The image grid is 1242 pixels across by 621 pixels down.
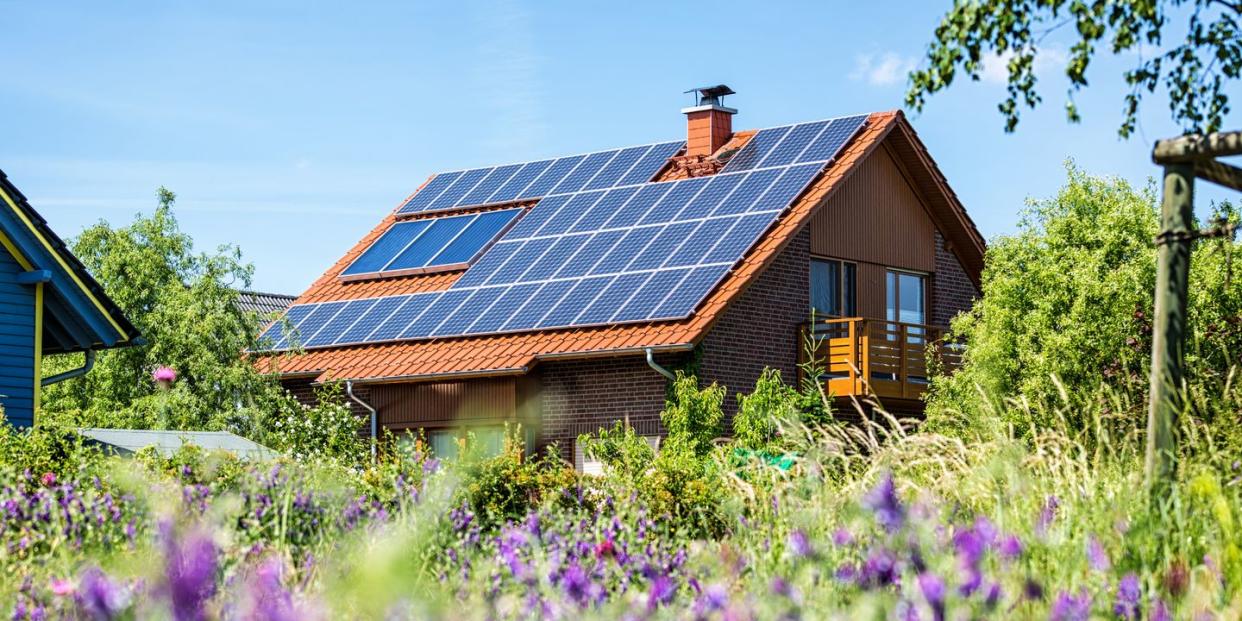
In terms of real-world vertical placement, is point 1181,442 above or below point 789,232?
below

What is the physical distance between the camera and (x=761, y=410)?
22.1 meters

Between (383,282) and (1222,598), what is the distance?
22686mm

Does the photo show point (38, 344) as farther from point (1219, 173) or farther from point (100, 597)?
point (100, 597)

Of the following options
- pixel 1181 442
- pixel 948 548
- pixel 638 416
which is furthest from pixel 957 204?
pixel 948 548

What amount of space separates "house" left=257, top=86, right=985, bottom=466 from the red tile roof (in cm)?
4

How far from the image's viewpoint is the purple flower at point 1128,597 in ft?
22.5

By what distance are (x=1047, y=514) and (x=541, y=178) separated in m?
22.3

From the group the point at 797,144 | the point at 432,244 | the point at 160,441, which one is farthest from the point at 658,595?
the point at 432,244

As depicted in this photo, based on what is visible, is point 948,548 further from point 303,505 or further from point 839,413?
point 839,413

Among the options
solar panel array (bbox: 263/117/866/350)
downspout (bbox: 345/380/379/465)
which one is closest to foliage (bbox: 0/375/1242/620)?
solar panel array (bbox: 263/117/866/350)

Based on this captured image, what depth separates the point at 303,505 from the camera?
1021 centimetres

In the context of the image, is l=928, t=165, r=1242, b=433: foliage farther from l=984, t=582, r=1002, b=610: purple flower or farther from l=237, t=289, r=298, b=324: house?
l=237, t=289, r=298, b=324: house

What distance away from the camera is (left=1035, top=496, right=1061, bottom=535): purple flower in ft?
26.5

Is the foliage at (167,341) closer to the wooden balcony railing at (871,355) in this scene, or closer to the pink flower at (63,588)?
the wooden balcony railing at (871,355)
